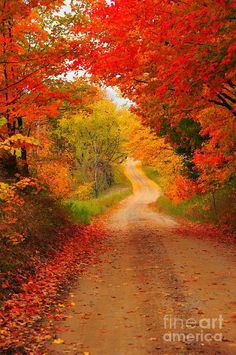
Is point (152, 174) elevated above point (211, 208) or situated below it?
above

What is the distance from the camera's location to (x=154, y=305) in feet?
26.0

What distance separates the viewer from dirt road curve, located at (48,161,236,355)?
6.05 m

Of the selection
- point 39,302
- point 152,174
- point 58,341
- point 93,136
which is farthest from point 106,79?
point 152,174

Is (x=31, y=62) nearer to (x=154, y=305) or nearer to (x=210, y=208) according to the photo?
(x=154, y=305)

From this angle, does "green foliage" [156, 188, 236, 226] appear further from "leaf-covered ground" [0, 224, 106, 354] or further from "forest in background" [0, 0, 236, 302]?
"leaf-covered ground" [0, 224, 106, 354]

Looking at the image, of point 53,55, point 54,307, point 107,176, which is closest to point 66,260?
point 54,307

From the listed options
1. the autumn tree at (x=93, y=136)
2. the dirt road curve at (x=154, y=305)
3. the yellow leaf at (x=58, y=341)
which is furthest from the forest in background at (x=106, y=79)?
the autumn tree at (x=93, y=136)

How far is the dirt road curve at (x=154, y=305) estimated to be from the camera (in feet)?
19.8

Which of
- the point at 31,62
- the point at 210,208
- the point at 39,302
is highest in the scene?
the point at 31,62

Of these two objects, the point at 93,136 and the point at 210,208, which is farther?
A: the point at 93,136

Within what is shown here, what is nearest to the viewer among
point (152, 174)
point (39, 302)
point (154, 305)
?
point (154, 305)

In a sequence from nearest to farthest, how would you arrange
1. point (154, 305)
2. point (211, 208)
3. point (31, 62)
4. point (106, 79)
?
point (154, 305) < point (31, 62) < point (106, 79) < point (211, 208)

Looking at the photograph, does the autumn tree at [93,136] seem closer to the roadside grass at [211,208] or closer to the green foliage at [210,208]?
the roadside grass at [211,208]

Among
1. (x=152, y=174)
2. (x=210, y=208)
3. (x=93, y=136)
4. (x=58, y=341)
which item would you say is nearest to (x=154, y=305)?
(x=58, y=341)
